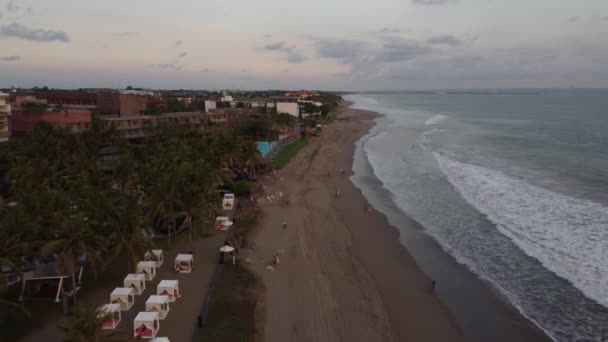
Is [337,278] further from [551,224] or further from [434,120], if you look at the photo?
[434,120]

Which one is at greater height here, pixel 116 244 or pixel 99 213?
pixel 99 213

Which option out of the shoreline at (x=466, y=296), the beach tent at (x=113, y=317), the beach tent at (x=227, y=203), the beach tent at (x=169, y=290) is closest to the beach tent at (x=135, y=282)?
the beach tent at (x=169, y=290)

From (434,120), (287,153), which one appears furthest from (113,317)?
(434,120)

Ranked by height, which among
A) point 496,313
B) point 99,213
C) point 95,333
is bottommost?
point 496,313

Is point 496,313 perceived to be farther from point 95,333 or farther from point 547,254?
point 95,333

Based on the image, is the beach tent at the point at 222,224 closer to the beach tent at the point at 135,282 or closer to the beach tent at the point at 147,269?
the beach tent at the point at 147,269

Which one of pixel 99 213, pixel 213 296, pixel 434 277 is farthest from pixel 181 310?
pixel 434 277
